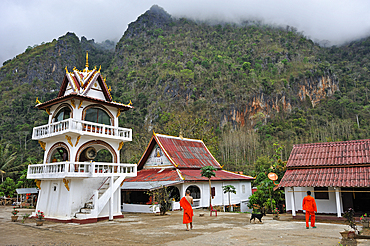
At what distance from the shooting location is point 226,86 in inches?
3634

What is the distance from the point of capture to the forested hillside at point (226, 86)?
65625 millimetres

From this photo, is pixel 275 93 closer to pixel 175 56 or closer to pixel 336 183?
pixel 175 56

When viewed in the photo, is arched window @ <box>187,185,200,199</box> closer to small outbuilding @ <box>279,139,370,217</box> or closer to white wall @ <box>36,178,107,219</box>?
small outbuilding @ <box>279,139,370,217</box>

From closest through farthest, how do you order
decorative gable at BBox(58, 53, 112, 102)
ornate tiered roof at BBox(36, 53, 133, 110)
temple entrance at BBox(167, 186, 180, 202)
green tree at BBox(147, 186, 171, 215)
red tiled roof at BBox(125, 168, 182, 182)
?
ornate tiered roof at BBox(36, 53, 133, 110) → decorative gable at BBox(58, 53, 112, 102) → green tree at BBox(147, 186, 171, 215) → red tiled roof at BBox(125, 168, 182, 182) → temple entrance at BBox(167, 186, 180, 202)

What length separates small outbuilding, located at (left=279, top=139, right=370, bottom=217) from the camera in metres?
12.4

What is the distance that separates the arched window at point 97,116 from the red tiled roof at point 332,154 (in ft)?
33.2

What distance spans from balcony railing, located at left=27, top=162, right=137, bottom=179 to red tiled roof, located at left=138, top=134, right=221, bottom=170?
5573 millimetres

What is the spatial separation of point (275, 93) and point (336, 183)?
79764mm

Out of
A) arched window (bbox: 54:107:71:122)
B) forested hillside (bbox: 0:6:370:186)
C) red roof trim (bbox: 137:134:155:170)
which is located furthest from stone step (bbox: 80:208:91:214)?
forested hillside (bbox: 0:6:370:186)

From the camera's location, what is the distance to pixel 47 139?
1511cm

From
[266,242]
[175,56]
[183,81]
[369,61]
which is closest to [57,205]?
[266,242]

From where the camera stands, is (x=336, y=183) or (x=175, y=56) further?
(x=175, y=56)

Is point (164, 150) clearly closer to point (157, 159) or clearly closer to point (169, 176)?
point (157, 159)

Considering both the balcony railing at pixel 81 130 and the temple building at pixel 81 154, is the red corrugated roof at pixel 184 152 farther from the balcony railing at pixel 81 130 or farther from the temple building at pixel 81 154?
the balcony railing at pixel 81 130
